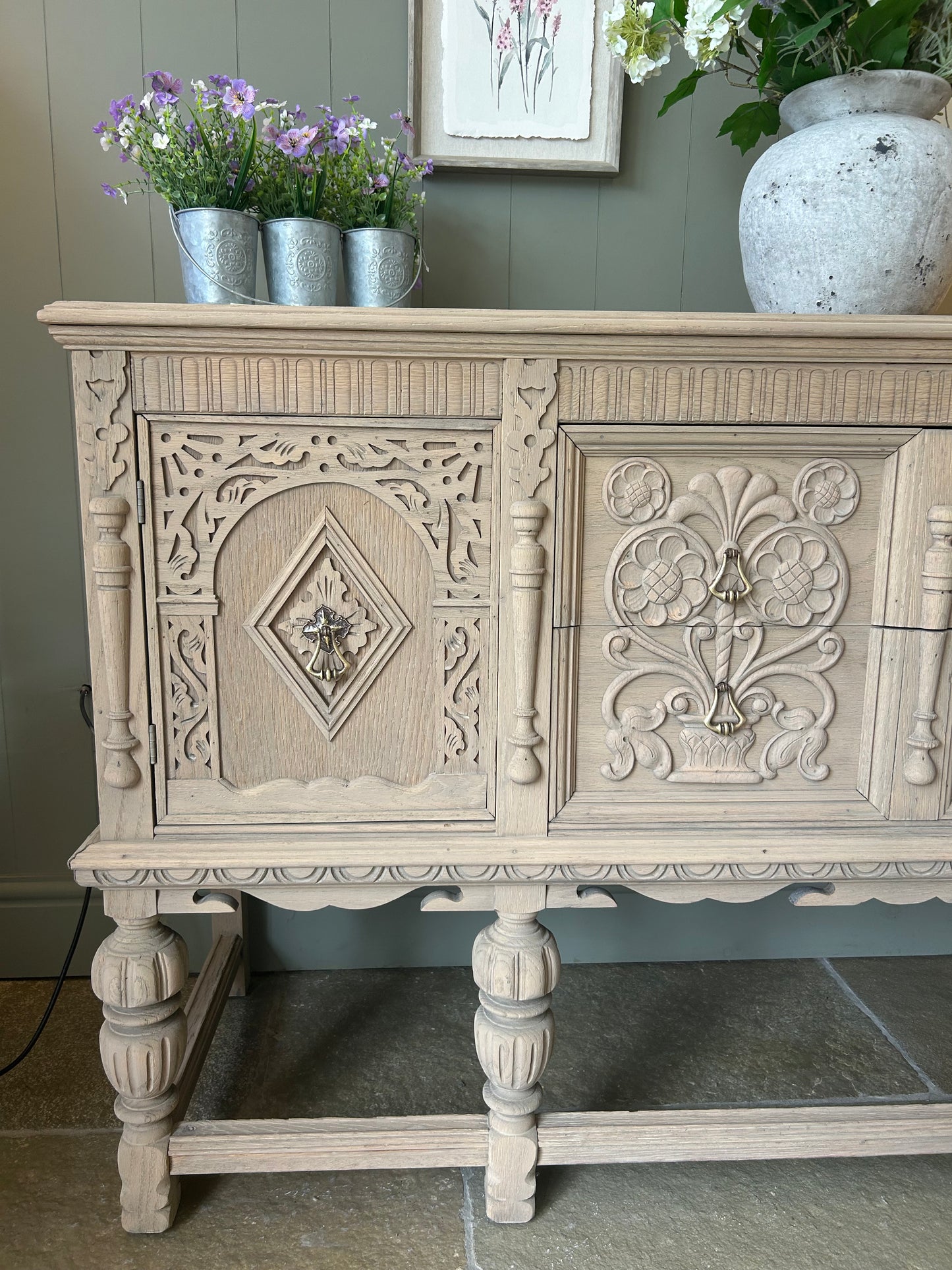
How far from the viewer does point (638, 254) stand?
1.59 m

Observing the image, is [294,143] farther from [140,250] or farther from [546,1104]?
[546,1104]

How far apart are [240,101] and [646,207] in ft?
2.54

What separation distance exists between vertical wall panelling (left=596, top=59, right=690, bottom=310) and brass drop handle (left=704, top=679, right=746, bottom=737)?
834 millimetres

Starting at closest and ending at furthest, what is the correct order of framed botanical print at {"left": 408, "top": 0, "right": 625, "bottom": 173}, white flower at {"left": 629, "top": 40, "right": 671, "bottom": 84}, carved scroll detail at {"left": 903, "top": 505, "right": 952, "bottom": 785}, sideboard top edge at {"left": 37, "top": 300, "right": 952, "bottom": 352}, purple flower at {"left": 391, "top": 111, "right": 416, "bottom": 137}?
sideboard top edge at {"left": 37, "top": 300, "right": 952, "bottom": 352}
carved scroll detail at {"left": 903, "top": 505, "right": 952, "bottom": 785}
white flower at {"left": 629, "top": 40, "right": 671, "bottom": 84}
purple flower at {"left": 391, "top": 111, "right": 416, "bottom": 137}
framed botanical print at {"left": 408, "top": 0, "right": 625, "bottom": 173}

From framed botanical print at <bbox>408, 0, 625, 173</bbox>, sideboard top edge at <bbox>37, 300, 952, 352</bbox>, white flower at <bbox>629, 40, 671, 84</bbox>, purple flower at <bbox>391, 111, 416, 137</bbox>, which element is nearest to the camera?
sideboard top edge at <bbox>37, 300, 952, 352</bbox>

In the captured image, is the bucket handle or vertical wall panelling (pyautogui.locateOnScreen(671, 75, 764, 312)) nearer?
the bucket handle

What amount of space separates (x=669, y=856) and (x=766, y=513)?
0.47 m

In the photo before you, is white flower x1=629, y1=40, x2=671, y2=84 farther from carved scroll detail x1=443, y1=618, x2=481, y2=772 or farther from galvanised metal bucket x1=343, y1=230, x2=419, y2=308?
carved scroll detail x1=443, y1=618, x2=481, y2=772

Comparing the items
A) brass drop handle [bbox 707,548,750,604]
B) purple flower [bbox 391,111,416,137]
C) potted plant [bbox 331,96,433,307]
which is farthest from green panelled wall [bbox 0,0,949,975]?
brass drop handle [bbox 707,548,750,604]

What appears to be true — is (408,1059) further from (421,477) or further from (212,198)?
(212,198)

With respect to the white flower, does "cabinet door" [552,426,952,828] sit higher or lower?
lower

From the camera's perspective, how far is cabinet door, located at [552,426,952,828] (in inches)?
43.1

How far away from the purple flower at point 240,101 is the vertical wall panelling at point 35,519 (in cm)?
50

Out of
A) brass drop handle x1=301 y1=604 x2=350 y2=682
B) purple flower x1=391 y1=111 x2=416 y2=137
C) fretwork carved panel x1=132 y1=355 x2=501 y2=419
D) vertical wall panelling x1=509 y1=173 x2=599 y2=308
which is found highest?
purple flower x1=391 y1=111 x2=416 y2=137
